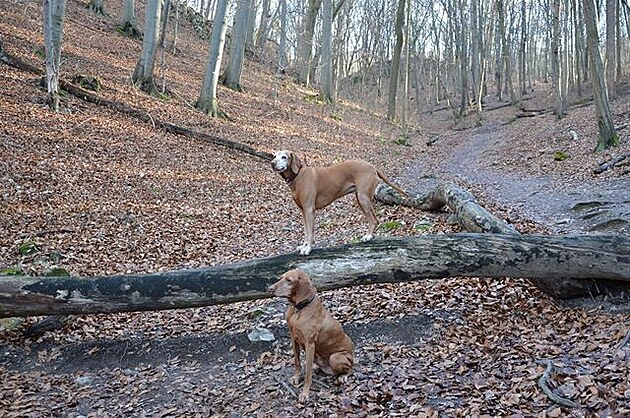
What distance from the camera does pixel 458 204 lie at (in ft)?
29.2

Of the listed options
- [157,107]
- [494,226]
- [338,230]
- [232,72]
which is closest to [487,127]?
[232,72]

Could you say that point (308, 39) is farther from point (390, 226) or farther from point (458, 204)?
point (458, 204)

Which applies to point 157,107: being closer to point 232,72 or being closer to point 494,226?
point 232,72

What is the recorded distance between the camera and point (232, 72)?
25359 millimetres

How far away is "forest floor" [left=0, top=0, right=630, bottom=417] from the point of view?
4.98 m

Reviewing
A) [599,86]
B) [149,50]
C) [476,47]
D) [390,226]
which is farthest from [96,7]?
[599,86]

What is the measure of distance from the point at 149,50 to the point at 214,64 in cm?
252

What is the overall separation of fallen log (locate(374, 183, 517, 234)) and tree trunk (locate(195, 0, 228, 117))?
999 centimetres

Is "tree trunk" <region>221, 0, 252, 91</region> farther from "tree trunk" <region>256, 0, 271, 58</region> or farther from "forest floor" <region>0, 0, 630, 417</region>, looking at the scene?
"tree trunk" <region>256, 0, 271, 58</region>

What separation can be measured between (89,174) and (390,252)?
923 cm

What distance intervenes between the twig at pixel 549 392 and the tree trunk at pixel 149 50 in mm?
18015

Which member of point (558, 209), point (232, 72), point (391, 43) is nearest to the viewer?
point (558, 209)

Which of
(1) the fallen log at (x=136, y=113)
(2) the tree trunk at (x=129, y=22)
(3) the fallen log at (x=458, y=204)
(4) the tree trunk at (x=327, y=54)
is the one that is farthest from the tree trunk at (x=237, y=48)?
(3) the fallen log at (x=458, y=204)

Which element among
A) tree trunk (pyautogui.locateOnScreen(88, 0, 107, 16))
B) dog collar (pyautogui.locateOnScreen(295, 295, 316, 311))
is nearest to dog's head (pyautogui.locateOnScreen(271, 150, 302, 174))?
dog collar (pyautogui.locateOnScreen(295, 295, 316, 311))
